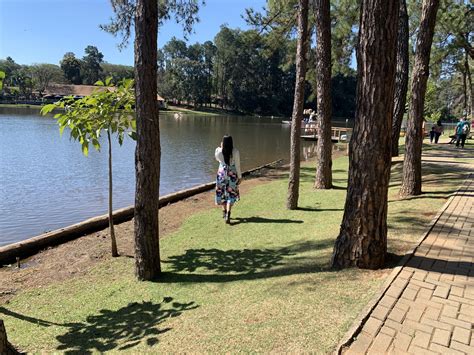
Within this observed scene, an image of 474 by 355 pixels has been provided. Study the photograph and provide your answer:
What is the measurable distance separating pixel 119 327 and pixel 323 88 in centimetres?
759

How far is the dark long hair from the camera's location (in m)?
7.43

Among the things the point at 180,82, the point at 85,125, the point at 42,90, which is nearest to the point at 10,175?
the point at 85,125

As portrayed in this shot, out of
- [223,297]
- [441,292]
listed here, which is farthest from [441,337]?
[223,297]

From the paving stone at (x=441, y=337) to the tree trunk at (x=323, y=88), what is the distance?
724 cm

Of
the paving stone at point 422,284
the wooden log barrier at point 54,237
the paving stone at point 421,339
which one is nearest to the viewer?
the paving stone at point 421,339

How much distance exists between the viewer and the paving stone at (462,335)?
9.82 feet

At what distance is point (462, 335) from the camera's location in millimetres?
3059

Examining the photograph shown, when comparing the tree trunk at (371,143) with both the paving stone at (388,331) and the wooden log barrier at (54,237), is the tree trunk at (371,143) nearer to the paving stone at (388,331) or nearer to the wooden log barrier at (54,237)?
the paving stone at (388,331)

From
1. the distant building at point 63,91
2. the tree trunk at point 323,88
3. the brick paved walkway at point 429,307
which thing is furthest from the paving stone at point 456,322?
the distant building at point 63,91

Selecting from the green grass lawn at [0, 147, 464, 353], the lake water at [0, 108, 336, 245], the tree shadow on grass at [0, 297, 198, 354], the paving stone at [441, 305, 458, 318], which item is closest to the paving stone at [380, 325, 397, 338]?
the green grass lawn at [0, 147, 464, 353]

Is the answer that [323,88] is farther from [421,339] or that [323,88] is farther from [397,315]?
[421,339]

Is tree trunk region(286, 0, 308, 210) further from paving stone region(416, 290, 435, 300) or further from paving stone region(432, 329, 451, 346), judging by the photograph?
paving stone region(432, 329, 451, 346)

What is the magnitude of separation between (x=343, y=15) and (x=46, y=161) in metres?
14.1

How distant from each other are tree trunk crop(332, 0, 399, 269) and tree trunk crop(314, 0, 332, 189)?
5.38 metres
